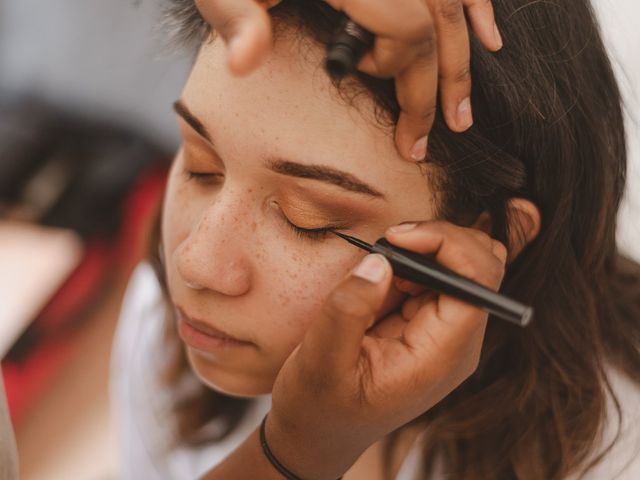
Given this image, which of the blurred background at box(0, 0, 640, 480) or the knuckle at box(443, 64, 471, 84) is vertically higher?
the knuckle at box(443, 64, 471, 84)

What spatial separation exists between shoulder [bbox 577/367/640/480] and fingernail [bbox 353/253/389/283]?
0.44m

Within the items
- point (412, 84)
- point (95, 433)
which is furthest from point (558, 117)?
point (95, 433)

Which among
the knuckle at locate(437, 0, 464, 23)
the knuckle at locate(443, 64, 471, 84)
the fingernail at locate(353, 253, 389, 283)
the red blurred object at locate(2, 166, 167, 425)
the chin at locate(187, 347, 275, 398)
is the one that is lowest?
the red blurred object at locate(2, 166, 167, 425)

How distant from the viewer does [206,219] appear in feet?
2.53

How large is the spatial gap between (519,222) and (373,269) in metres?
0.24

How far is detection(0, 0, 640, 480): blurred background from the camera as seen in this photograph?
149 cm

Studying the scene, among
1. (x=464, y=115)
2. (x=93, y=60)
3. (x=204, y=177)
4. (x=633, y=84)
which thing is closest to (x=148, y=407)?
(x=204, y=177)

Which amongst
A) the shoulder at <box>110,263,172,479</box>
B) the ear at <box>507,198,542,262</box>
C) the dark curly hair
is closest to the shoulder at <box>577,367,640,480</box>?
the dark curly hair

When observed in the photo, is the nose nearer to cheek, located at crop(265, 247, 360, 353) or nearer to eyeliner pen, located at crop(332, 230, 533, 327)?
cheek, located at crop(265, 247, 360, 353)

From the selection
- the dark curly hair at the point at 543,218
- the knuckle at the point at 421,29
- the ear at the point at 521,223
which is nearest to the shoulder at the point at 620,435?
the dark curly hair at the point at 543,218

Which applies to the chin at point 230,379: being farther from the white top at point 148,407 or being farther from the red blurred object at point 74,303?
the red blurred object at point 74,303

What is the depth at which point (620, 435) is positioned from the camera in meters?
0.93

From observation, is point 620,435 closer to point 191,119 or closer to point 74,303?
point 191,119

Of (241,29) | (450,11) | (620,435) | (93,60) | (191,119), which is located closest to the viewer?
(241,29)
